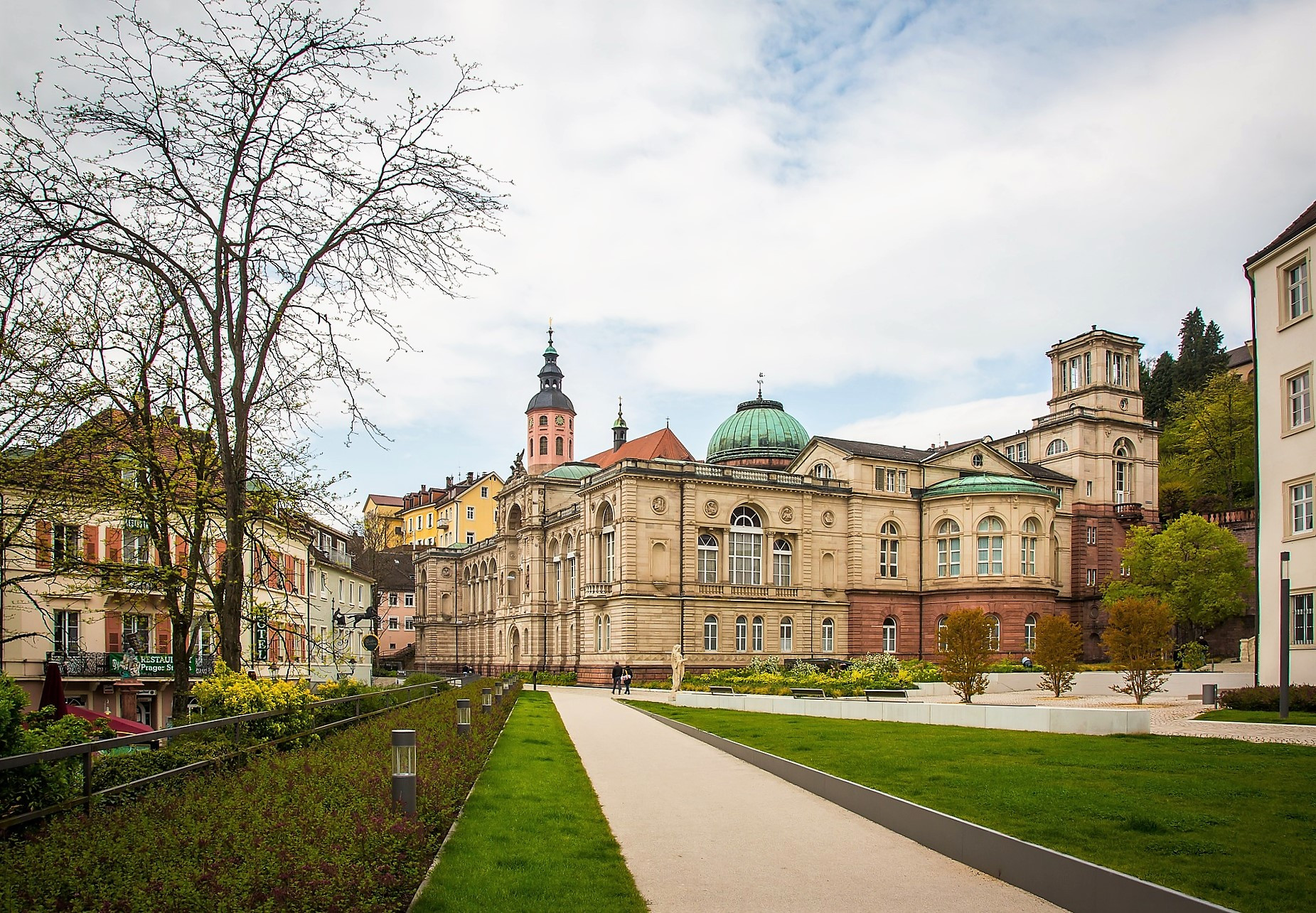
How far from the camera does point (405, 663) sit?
106 meters

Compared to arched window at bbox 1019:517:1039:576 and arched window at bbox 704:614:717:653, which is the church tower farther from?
arched window at bbox 1019:517:1039:576

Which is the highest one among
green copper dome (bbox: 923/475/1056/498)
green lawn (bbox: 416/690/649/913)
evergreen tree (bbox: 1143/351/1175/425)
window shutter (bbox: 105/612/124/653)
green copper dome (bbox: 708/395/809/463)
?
evergreen tree (bbox: 1143/351/1175/425)

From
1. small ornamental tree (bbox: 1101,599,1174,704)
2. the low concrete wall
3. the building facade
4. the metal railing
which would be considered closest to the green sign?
the low concrete wall

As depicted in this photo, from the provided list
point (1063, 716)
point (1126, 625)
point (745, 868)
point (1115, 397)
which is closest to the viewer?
point (745, 868)

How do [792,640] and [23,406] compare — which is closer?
[23,406]

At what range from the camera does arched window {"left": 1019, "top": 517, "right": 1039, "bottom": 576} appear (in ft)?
214

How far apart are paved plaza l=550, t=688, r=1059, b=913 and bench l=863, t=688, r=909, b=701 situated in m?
18.8

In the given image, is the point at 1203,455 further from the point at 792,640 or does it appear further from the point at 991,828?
the point at 991,828

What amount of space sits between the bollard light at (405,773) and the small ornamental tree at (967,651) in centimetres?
2594

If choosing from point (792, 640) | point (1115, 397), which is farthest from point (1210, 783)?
point (1115, 397)

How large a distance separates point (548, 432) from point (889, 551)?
3430 cm

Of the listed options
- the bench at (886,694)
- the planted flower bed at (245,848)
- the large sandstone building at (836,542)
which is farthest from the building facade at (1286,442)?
the large sandstone building at (836,542)

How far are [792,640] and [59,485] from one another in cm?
5457

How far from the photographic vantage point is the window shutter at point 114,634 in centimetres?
3603
